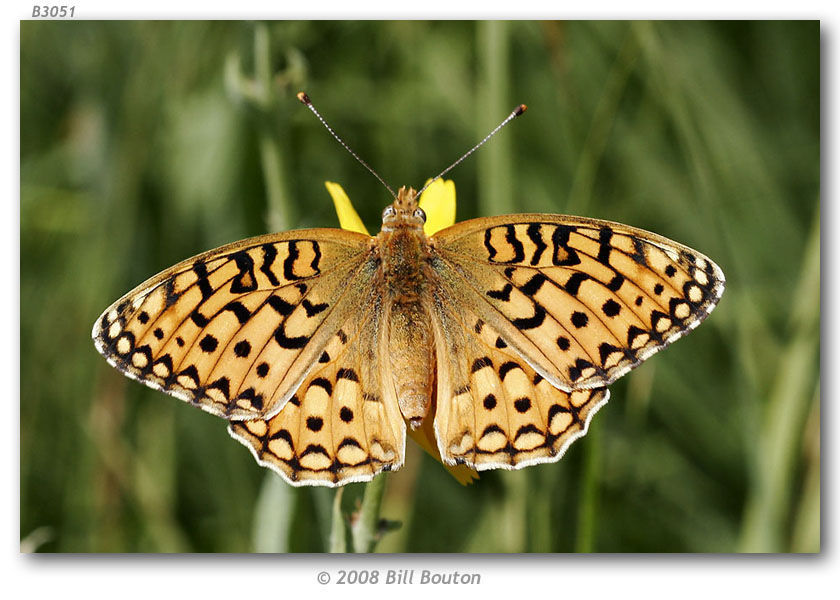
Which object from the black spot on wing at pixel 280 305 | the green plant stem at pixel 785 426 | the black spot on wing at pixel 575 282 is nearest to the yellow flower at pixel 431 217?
the black spot on wing at pixel 280 305

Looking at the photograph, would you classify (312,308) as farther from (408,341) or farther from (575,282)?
(575,282)

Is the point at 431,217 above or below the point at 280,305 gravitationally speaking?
above

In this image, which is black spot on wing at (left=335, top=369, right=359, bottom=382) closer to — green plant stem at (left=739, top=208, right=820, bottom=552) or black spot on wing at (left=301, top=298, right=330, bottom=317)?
black spot on wing at (left=301, top=298, right=330, bottom=317)

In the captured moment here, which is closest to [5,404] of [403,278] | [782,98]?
[403,278]

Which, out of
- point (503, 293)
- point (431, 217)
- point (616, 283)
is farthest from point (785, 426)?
point (431, 217)

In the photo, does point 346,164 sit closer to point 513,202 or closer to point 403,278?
point 513,202

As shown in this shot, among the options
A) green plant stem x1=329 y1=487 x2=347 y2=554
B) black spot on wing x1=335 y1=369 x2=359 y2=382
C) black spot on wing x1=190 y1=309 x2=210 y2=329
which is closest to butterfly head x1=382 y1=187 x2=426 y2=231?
black spot on wing x1=335 y1=369 x2=359 y2=382

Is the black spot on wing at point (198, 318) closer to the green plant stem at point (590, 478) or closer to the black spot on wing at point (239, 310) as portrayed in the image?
the black spot on wing at point (239, 310)
